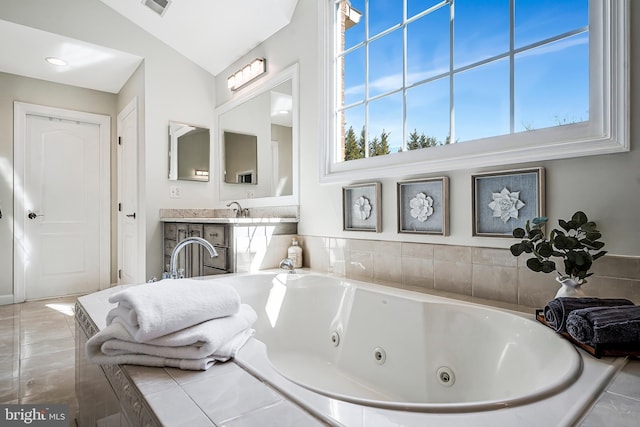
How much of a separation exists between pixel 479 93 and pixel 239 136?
7.16ft

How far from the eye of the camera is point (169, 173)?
135 inches

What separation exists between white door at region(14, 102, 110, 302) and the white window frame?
11.8 feet

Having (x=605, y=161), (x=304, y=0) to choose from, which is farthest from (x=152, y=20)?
(x=605, y=161)

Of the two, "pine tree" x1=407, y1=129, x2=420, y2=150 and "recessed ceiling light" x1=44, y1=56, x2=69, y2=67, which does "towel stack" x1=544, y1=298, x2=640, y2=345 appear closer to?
"pine tree" x1=407, y1=129, x2=420, y2=150

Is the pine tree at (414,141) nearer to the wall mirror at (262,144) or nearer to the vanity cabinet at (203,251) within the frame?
the wall mirror at (262,144)

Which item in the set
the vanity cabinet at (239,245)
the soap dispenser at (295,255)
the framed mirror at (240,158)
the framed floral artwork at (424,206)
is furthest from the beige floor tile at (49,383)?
the framed floral artwork at (424,206)

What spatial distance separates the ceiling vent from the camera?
117 inches

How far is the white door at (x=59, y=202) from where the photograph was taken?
12.2 ft

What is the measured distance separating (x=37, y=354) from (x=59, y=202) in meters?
2.10

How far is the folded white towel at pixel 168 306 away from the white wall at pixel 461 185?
1.15 metres

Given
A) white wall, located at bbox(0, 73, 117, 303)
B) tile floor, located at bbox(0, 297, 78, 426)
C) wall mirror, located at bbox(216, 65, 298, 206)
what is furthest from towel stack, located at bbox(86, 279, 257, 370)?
white wall, located at bbox(0, 73, 117, 303)

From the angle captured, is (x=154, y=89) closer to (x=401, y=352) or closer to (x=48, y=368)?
(x=48, y=368)

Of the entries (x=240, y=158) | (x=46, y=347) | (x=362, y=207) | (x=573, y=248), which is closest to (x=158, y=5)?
(x=240, y=158)

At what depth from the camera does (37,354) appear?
2375 millimetres
